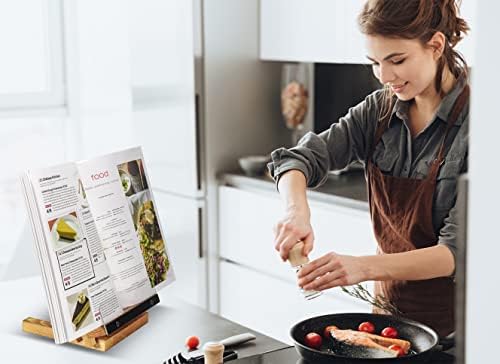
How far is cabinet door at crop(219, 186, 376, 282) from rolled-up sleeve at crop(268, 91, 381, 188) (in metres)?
0.81

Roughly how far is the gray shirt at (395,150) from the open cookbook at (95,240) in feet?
1.19

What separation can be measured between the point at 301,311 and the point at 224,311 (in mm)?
510

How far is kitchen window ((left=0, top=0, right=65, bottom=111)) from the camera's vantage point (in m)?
4.07

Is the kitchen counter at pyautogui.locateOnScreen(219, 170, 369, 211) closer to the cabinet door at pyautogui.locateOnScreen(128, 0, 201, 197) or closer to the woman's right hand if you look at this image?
the cabinet door at pyautogui.locateOnScreen(128, 0, 201, 197)

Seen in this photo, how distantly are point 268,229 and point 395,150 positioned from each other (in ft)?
4.44

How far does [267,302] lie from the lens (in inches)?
135

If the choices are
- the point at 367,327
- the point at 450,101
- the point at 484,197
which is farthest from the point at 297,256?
the point at 484,197

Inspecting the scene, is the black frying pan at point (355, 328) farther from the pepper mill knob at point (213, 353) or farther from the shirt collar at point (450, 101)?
the shirt collar at point (450, 101)

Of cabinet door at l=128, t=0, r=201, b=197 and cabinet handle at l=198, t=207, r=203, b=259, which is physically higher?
cabinet door at l=128, t=0, r=201, b=197

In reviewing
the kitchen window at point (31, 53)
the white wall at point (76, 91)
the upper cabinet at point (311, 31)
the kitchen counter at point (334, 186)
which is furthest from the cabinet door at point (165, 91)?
the kitchen window at point (31, 53)

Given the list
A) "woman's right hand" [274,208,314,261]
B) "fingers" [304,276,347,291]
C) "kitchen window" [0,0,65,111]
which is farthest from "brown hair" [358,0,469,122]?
"kitchen window" [0,0,65,111]

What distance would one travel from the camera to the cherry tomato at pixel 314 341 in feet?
5.22

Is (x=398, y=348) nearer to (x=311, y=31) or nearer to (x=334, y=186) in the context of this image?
(x=334, y=186)

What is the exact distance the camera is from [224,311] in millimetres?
3666
